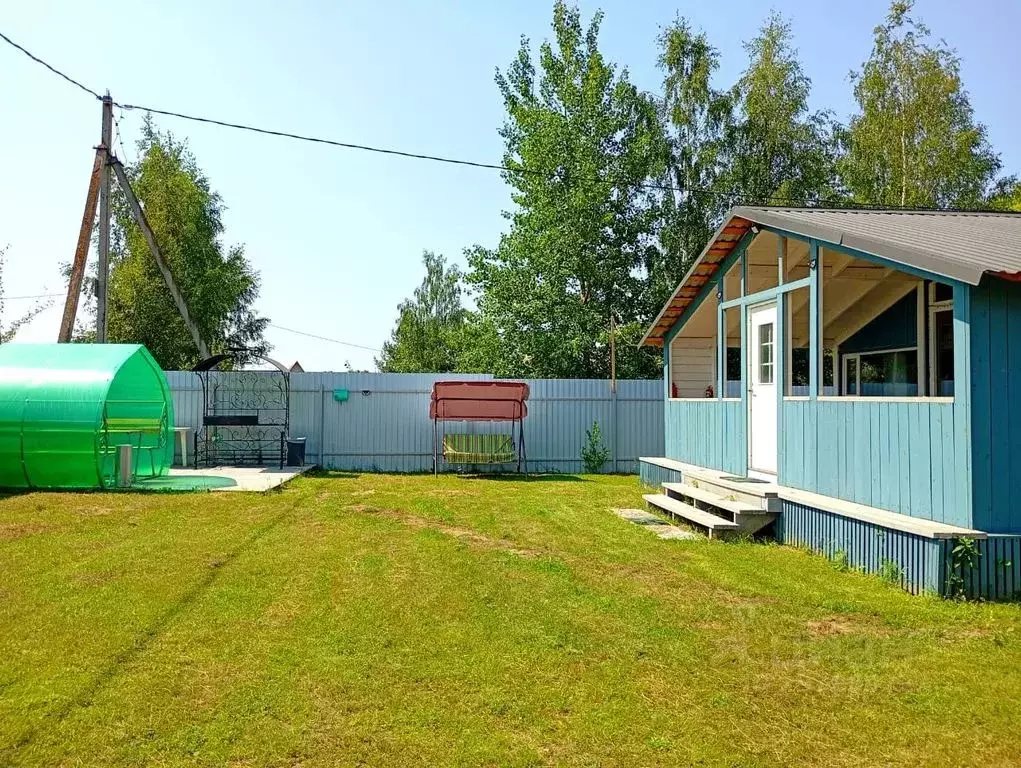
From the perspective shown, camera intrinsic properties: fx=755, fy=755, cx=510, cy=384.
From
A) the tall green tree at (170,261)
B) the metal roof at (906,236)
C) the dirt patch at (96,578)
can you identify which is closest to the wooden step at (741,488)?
the metal roof at (906,236)

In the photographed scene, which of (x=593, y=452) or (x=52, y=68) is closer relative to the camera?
(x=52, y=68)

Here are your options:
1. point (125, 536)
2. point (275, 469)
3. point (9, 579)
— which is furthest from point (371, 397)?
point (9, 579)

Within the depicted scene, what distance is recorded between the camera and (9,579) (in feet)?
19.7

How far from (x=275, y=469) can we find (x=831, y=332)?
10.5 m

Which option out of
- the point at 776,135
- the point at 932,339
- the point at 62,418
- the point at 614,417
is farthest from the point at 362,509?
the point at 776,135

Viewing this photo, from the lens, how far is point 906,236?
694 centimetres

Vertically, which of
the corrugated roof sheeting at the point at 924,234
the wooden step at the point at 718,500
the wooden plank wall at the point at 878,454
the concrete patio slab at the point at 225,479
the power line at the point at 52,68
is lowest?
the concrete patio slab at the point at 225,479

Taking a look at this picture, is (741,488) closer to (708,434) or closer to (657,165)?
(708,434)

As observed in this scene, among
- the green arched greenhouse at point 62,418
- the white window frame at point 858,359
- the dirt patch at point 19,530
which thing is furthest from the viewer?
the green arched greenhouse at point 62,418

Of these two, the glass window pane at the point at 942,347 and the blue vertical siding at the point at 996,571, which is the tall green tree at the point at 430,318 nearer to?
the glass window pane at the point at 942,347

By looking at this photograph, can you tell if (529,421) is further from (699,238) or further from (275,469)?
(699,238)

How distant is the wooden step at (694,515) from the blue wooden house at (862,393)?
2cm

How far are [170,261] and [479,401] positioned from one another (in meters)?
17.3

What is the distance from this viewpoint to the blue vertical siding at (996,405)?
5504 millimetres
